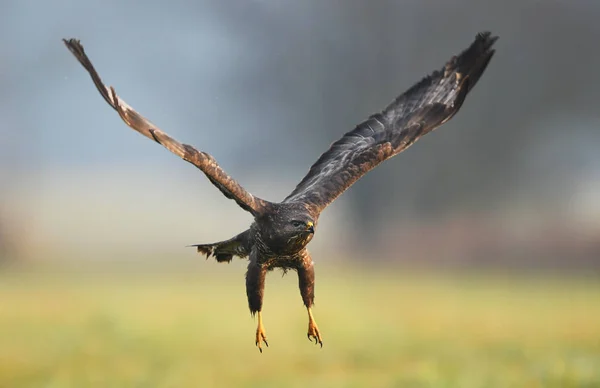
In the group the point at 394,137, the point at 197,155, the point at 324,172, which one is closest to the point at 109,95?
the point at 197,155

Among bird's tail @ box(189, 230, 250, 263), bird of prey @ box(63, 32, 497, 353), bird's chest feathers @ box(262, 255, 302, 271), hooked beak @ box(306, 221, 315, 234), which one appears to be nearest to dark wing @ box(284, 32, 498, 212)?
bird of prey @ box(63, 32, 497, 353)

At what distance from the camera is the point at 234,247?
25.0 feet

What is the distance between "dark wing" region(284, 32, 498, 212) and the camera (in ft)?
26.0

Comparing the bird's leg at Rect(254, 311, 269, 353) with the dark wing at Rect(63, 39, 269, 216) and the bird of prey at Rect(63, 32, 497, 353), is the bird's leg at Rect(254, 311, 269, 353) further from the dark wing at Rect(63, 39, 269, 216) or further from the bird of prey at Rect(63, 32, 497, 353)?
the dark wing at Rect(63, 39, 269, 216)

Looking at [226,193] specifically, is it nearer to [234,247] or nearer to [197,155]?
[197,155]

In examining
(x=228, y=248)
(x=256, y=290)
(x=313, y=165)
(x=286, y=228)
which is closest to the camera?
(x=286, y=228)

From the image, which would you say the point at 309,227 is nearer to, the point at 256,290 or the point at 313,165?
the point at 256,290

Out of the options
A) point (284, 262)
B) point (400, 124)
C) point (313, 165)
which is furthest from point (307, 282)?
point (400, 124)

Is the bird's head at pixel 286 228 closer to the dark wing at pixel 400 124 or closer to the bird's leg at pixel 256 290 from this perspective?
the bird's leg at pixel 256 290

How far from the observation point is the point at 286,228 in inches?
249

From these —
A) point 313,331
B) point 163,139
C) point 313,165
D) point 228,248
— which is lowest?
point 313,331

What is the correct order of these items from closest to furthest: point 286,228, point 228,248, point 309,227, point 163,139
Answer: point 163,139, point 309,227, point 286,228, point 228,248

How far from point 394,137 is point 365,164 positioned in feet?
3.15

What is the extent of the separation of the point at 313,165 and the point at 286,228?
270cm
